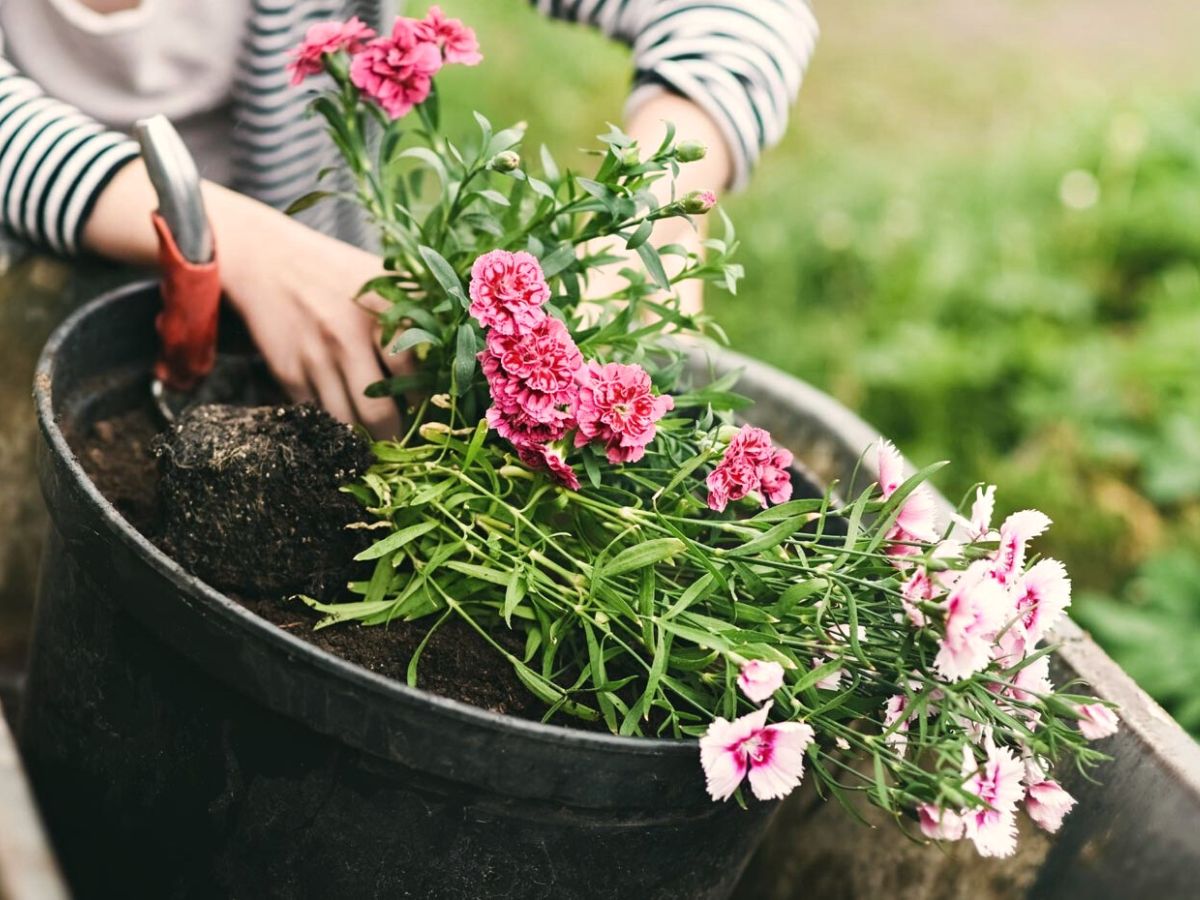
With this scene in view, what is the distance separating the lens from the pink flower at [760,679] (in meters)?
0.92

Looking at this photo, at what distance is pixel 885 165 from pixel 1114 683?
9.84ft

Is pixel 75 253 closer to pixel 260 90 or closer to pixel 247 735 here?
pixel 260 90

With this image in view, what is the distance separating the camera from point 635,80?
66.4 inches

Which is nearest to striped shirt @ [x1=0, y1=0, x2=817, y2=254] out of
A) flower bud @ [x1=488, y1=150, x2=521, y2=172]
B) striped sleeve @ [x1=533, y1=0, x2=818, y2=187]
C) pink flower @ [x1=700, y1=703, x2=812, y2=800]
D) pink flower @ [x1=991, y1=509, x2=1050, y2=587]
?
striped sleeve @ [x1=533, y1=0, x2=818, y2=187]

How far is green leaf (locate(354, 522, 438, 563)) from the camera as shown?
3.37 feet

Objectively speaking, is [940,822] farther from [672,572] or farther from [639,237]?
[639,237]

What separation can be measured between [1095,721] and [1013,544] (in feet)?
0.54

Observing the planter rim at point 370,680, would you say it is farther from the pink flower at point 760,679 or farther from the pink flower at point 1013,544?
the pink flower at point 1013,544

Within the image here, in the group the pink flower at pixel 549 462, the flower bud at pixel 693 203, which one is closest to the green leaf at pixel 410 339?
the pink flower at pixel 549 462

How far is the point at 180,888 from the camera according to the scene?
42.8 inches

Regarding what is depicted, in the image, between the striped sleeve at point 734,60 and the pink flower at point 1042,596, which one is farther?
the striped sleeve at point 734,60

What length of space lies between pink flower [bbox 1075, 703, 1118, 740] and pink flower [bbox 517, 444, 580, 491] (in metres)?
0.44

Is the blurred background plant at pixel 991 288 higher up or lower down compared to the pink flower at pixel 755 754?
higher up

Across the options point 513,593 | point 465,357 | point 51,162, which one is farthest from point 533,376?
point 51,162
